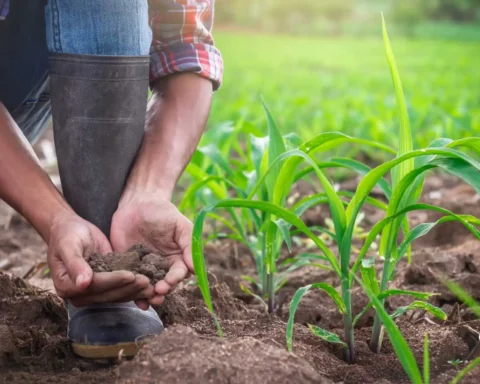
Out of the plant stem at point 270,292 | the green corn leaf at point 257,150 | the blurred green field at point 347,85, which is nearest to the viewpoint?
the plant stem at point 270,292

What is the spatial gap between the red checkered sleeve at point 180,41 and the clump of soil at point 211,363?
0.80 m

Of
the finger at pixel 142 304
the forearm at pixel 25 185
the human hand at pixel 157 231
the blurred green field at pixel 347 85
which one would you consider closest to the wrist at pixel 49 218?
the forearm at pixel 25 185

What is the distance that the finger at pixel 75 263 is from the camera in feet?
4.12

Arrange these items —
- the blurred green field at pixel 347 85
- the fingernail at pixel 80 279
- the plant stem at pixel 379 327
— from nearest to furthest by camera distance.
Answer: the fingernail at pixel 80 279 → the plant stem at pixel 379 327 → the blurred green field at pixel 347 85

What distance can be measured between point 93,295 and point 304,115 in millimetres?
3526

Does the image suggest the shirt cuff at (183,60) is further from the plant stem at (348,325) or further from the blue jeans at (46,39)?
the plant stem at (348,325)

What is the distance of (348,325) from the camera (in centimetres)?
133

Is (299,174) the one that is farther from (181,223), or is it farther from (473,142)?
(473,142)

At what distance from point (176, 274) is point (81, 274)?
0.16 metres

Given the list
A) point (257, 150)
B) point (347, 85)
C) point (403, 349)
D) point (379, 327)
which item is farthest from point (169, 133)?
point (347, 85)

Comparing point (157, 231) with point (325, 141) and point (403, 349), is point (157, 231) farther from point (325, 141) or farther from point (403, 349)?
point (403, 349)

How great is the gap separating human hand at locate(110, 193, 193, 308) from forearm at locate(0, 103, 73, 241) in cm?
11

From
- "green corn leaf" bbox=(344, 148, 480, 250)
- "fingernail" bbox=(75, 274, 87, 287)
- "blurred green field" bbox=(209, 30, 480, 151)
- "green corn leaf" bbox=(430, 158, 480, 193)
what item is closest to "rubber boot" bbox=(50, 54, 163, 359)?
"fingernail" bbox=(75, 274, 87, 287)

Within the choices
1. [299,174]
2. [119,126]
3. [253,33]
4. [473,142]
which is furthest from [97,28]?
[253,33]
